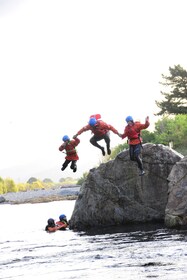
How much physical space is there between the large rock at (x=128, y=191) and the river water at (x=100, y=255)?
1.41m

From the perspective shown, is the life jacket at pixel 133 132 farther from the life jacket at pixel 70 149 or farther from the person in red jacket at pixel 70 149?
the life jacket at pixel 70 149

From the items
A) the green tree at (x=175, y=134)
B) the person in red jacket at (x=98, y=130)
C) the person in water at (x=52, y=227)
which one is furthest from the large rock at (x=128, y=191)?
the green tree at (x=175, y=134)

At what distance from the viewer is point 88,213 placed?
2770 cm

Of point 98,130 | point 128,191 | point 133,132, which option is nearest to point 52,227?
point 128,191

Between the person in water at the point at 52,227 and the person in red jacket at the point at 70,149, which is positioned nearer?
the person in red jacket at the point at 70,149

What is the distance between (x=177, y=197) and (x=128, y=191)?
3792mm

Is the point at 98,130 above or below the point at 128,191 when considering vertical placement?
above

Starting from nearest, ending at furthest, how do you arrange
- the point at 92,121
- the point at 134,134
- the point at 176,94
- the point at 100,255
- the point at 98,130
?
the point at 100,255
the point at 92,121
the point at 98,130
the point at 134,134
the point at 176,94

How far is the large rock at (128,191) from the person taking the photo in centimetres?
2677

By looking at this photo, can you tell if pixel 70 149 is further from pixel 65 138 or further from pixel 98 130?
pixel 98 130

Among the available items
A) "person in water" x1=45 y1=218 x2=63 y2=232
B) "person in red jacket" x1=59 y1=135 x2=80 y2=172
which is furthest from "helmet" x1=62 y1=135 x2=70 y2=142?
"person in water" x1=45 y1=218 x2=63 y2=232

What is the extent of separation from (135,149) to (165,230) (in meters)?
4.20

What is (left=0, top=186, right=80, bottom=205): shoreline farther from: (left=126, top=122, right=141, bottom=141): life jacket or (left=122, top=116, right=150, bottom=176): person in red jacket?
(left=126, top=122, right=141, bottom=141): life jacket

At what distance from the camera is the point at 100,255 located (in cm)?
1867
